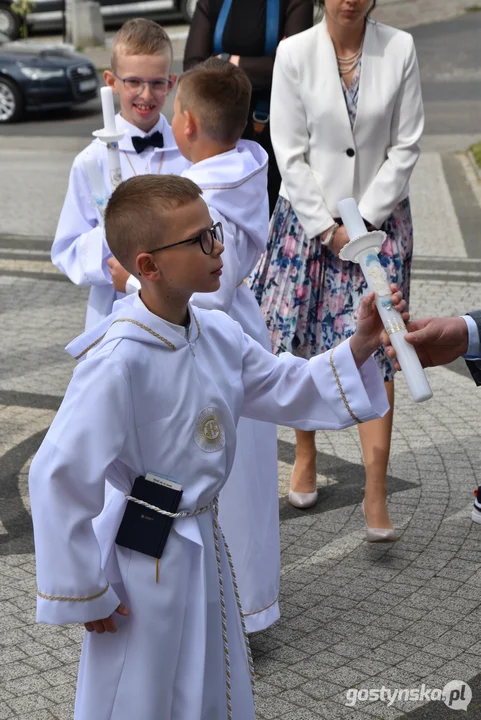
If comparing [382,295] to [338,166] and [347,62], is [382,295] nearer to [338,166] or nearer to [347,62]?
[338,166]

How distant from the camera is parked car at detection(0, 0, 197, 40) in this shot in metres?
24.4

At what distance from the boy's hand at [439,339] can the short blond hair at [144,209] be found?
0.84 metres

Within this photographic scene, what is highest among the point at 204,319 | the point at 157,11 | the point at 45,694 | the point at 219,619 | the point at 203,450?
the point at 204,319

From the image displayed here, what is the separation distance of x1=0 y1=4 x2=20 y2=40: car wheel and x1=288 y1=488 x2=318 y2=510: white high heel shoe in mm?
21655

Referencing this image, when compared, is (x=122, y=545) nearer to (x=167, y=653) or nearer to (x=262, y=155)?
(x=167, y=653)

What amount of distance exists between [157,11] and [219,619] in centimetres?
2337

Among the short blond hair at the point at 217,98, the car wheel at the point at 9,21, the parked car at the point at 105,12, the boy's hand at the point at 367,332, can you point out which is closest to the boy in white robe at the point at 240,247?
the short blond hair at the point at 217,98

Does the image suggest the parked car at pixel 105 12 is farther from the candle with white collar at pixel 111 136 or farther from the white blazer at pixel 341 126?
the candle with white collar at pixel 111 136

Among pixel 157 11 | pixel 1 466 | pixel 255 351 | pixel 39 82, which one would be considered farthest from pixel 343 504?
pixel 157 11

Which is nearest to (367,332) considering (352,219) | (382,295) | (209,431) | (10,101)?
(382,295)

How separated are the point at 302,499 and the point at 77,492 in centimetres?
252

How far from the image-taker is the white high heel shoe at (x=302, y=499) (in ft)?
16.1

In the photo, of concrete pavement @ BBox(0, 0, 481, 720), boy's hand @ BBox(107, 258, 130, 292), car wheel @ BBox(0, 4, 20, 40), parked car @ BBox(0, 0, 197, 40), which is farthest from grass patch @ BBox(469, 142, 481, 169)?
car wheel @ BBox(0, 4, 20, 40)

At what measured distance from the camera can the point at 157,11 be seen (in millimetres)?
24562
